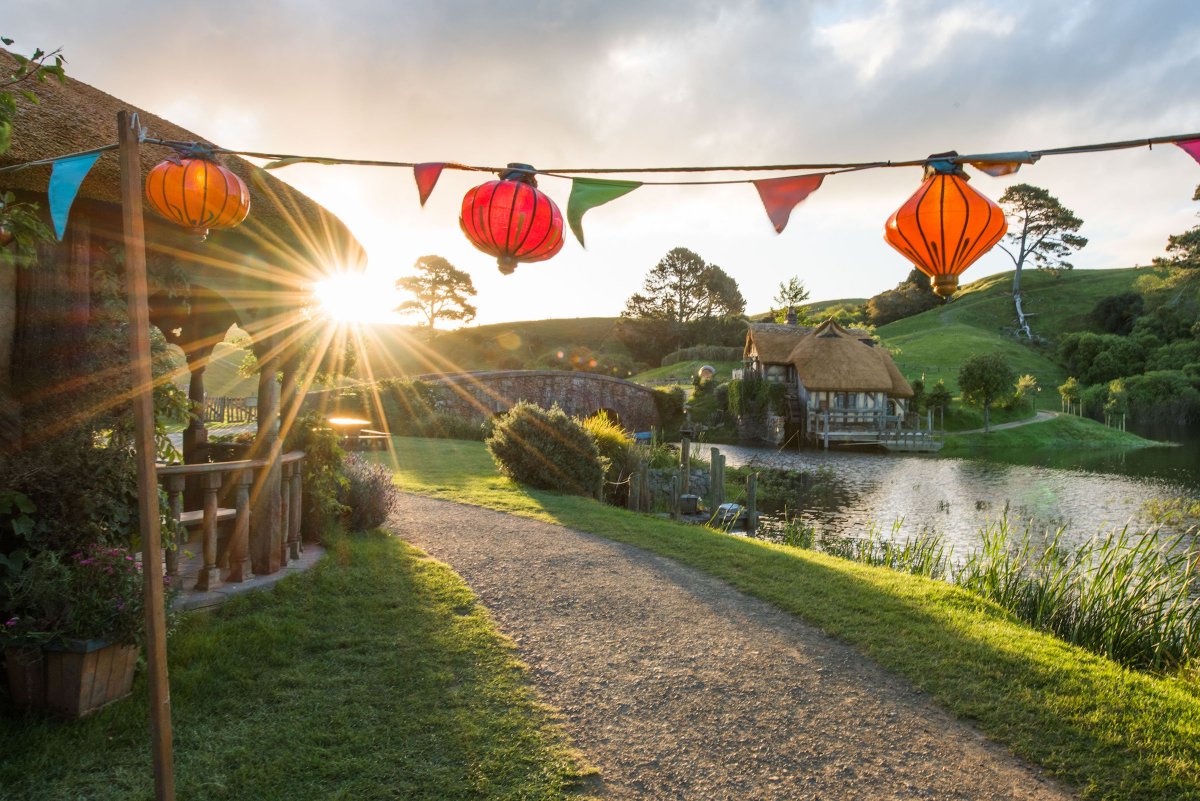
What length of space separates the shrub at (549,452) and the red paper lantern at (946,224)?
10882mm

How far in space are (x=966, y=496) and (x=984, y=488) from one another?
7.28 feet

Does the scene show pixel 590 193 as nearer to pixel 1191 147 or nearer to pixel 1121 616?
pixel 1191 147

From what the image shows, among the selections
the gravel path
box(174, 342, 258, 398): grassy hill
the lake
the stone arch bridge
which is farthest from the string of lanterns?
box(174, 342, 258, 398): grassy hill

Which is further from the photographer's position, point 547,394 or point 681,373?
point 681,373

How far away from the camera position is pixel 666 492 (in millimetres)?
17203

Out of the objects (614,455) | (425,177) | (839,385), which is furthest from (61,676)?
(839,385)

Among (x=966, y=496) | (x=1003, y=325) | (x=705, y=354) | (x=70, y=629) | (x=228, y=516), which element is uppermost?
(x=1003, y=325)

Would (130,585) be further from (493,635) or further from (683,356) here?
(683,356)

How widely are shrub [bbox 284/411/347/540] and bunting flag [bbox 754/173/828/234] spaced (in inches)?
220

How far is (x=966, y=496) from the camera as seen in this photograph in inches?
788

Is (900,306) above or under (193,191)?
above

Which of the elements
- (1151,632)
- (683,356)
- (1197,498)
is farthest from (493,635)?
(683,356)

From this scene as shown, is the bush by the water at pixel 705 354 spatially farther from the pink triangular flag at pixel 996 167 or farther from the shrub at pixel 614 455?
the pink triangular flag at pixel 996 167

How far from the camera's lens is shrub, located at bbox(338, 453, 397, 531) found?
8.52 metres
